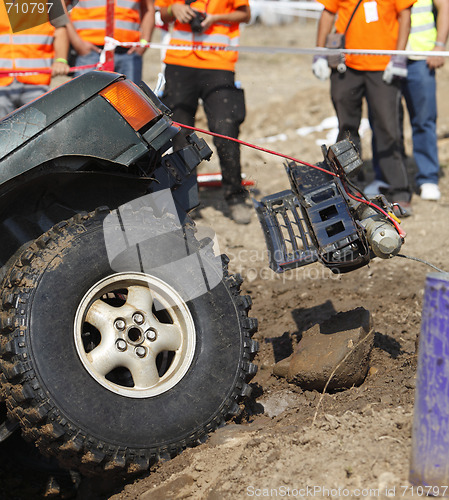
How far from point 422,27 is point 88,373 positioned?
5380 millimetres

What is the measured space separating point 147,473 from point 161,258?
3.08 ft

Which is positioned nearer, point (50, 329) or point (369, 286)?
point (50, 329)

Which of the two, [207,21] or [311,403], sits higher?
[207,21]

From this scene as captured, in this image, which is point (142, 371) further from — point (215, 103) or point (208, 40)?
point (208, 40)

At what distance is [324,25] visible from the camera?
21.5 ft

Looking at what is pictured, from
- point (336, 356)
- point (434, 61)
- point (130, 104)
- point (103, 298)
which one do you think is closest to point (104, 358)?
point (103, 298)

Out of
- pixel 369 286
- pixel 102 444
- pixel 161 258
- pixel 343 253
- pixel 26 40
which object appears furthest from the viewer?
pixel 26 40

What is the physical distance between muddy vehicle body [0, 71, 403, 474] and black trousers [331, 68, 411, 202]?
3.25m

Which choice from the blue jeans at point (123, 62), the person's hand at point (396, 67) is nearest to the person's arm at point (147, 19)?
the blue jeans at point (123, 62)

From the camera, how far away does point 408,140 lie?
945cm

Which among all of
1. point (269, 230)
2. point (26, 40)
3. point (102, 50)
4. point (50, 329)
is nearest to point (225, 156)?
point (102, 50)

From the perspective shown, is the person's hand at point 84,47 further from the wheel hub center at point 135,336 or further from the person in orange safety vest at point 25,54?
the wheel hub center at point 135,336

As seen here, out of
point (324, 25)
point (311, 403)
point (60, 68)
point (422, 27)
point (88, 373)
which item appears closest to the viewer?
point (88, 373)

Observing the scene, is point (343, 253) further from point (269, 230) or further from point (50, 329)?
point (50, 329)
